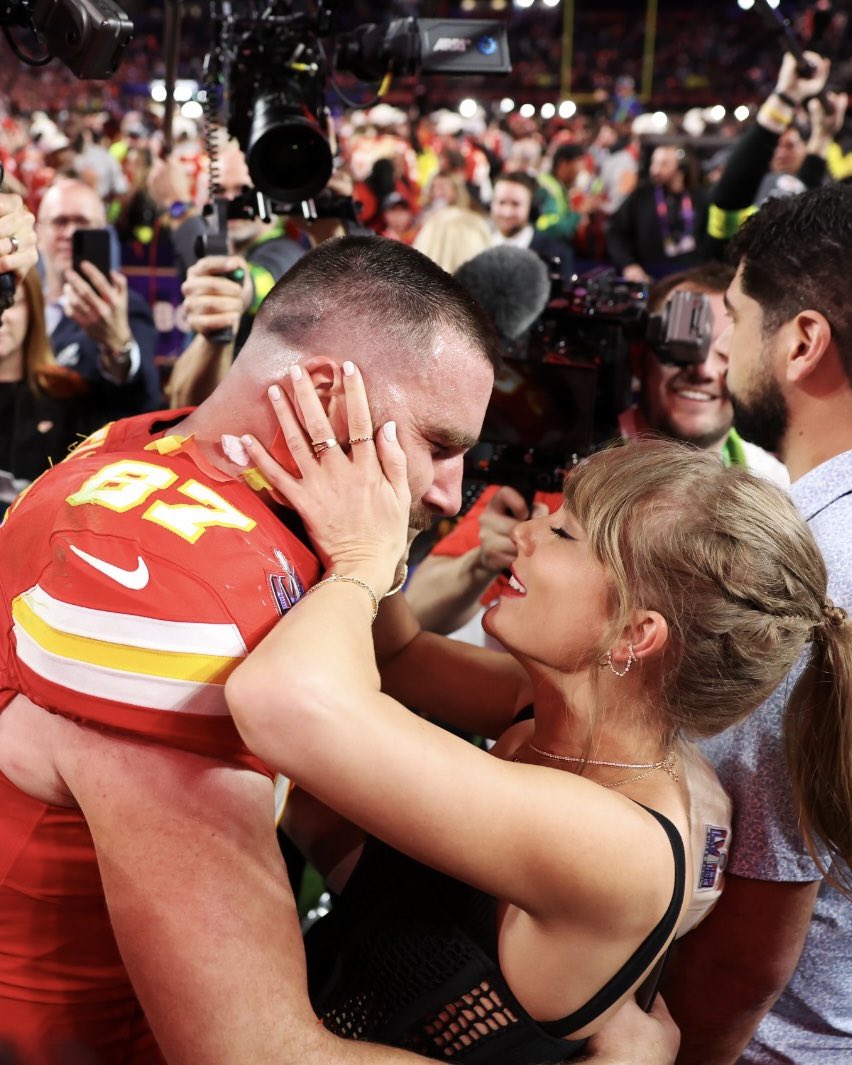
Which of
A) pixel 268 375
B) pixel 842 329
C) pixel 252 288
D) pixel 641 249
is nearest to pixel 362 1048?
pixel 268 375

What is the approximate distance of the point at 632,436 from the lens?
258 centimetres

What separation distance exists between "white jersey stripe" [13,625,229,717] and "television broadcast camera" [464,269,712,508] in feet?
A: 4.27

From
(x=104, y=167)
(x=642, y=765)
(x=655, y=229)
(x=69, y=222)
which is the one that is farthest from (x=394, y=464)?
(x=104, y=167)

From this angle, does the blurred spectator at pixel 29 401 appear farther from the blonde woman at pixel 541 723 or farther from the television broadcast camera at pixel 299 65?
the blonde woman at pixel 541 723

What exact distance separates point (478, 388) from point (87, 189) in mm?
3283

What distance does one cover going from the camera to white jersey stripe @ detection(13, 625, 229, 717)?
1.15 metres

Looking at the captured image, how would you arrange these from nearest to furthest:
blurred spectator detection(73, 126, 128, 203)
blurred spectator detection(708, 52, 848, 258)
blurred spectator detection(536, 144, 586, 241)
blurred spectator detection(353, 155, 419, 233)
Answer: blurred spectator detection(708, 52, 848, 258)
blurred spectator detection(353, 155, 419, 233)
blurred spectator detection(536, 144, 586, 241)
blurred spectator detection(73, 126, 128, 203)

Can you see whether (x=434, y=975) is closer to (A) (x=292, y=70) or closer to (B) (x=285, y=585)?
(B) (x=285, y=585)

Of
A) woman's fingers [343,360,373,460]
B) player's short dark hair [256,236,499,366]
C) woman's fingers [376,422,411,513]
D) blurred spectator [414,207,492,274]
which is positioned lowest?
blurred spectator [414,207,492,274]

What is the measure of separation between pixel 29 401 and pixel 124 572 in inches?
83.3

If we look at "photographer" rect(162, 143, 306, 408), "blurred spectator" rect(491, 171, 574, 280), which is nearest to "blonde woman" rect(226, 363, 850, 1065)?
"photographer" rect(162, 143, 306, 408)

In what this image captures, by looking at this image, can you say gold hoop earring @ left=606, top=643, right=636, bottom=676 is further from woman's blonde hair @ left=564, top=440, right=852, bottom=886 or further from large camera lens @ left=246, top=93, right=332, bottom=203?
large camera lens @ left=246, top=93, right=332, bottom=203

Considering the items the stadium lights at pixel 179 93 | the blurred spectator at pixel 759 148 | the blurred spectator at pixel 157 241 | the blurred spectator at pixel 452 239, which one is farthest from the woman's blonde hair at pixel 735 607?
the blurred spectator at pixel 452 239

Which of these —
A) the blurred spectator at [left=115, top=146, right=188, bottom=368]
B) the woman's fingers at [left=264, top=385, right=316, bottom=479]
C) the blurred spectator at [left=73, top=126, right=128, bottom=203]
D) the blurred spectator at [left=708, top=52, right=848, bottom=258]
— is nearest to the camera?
the woman's fingers at [left=264, top=385, right=316, bottom=479]
